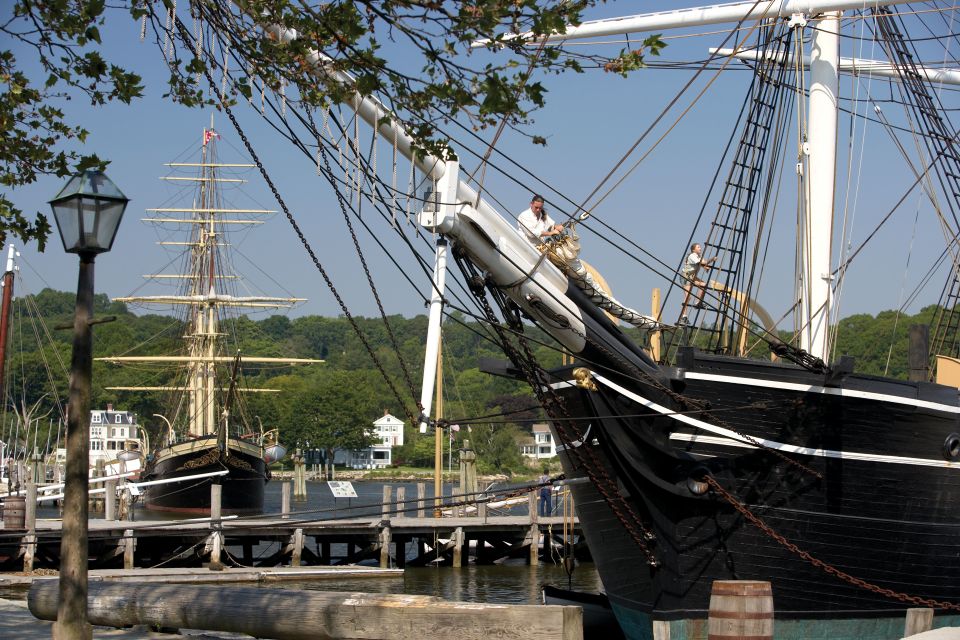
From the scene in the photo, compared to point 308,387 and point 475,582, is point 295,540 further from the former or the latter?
point 308,387

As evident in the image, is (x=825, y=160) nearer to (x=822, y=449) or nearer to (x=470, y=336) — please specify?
(x=822, y=449)

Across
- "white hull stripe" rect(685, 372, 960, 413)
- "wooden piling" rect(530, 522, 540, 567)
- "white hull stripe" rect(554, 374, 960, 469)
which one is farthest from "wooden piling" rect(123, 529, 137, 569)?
"white hull stripe" rect(685, 372, 960, 413)

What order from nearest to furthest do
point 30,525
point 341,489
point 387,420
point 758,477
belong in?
point 758,477 < point 30,525 < point 341,489 < point 387,420

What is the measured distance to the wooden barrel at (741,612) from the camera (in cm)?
872

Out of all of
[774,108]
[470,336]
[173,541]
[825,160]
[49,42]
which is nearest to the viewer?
[49,42]

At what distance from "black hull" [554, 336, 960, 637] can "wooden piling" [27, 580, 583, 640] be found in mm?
5274

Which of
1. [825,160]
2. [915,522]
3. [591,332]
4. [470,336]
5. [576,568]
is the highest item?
[470,336]

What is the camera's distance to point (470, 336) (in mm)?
154875

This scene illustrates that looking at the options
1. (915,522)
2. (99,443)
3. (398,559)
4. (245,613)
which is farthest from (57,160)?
Result: (99,443)

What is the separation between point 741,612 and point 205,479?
4740 centimetres

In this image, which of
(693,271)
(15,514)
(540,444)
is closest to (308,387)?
(540,444)

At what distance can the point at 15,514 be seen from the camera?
25.8 metres

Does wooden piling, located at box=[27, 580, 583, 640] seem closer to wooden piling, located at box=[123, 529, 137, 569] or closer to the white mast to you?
the white mast

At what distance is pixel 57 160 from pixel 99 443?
114610 mm
